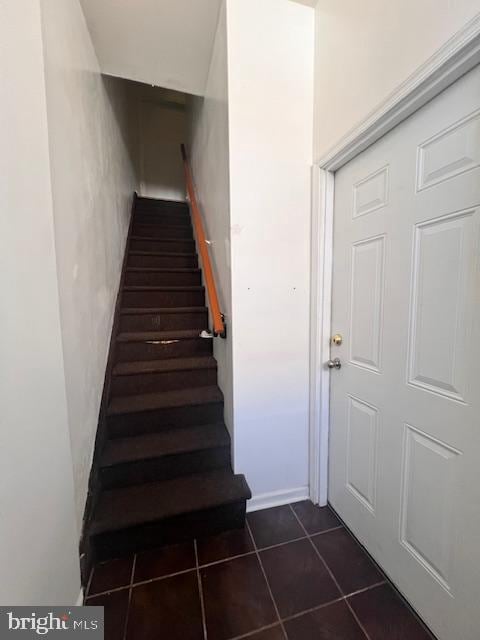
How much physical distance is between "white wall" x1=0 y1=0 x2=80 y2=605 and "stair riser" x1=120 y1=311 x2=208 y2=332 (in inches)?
47.1

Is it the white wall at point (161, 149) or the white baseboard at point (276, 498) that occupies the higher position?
the white wall at point (161, 149)

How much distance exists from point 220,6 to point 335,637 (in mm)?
2754

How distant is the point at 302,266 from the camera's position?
4.70ft

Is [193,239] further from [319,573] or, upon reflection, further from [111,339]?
[319,573]

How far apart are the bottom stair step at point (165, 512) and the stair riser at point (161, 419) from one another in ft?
0.97

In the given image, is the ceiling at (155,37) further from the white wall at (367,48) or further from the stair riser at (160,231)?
the stair riser at (160,231)

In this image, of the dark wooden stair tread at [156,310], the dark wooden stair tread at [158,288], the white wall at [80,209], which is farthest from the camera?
the dark wooden stair tread at [158,288]

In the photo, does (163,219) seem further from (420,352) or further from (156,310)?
(420,352)

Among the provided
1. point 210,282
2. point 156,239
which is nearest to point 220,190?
point 210,282

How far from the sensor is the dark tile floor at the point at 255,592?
0.95m

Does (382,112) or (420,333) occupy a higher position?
(382,112)

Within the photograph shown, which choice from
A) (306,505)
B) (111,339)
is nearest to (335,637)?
(306,505)

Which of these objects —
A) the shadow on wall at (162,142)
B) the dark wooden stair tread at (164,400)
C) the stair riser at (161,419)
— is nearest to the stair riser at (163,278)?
the dark wooden stair tread at (164,400)

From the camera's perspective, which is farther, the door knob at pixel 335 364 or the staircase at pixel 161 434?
the door knob at pixel 335 364
